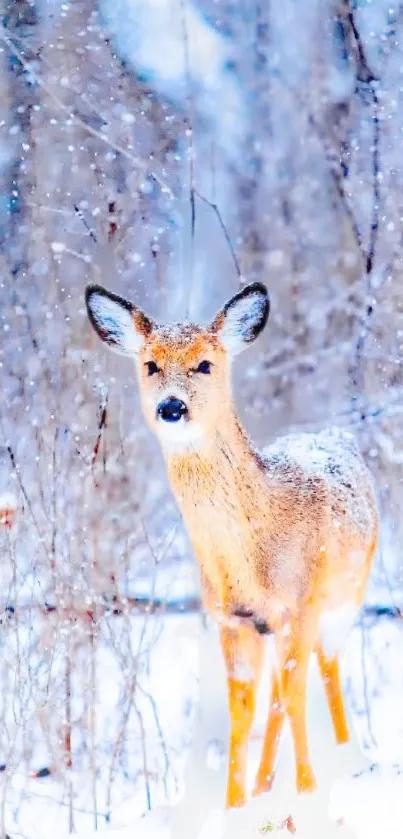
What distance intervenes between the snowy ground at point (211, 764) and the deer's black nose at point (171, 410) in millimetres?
418

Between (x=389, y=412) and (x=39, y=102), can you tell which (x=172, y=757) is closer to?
(x=389, y=412)

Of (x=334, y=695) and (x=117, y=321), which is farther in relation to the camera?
(x=334, y=695)

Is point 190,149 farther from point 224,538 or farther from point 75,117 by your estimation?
point 224,538

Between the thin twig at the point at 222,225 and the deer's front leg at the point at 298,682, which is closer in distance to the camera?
the deer's front leg at the point at 298,682

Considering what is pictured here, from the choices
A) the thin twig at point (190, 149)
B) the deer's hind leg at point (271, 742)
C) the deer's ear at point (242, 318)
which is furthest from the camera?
the thin twig at point (190, 149)

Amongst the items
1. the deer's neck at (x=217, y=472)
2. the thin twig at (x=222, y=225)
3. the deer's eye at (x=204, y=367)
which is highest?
the thin twig at (x=222, y=225)

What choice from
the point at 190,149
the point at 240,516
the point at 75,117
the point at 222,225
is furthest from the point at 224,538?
the point at 75,117

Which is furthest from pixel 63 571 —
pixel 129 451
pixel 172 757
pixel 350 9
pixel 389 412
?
pixel 350 9

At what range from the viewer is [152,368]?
1.49m

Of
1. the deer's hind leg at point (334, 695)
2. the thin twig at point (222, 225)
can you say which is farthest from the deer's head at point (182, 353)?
the thin twig at point (222, 225)

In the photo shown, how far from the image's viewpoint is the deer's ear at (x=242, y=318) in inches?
60.8

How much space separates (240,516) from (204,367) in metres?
0.23

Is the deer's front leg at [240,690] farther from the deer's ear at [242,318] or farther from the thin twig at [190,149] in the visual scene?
the thin twig at [190,149]

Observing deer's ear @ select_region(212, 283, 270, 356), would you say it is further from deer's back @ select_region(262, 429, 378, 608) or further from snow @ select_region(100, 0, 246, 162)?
snow @ select_region(100, 0, 246, 162)
